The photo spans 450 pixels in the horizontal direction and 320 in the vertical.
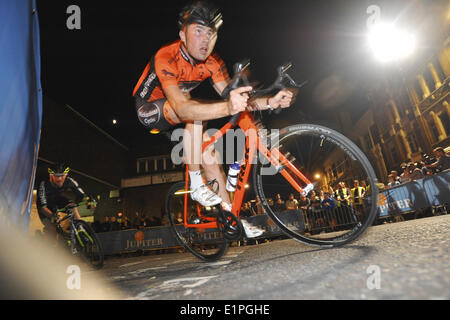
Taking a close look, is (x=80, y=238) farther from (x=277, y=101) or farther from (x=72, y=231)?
(x=277, y=101)

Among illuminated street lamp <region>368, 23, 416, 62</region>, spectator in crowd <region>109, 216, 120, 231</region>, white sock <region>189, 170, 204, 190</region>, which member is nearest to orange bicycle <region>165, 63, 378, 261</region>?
white sock <region>189, 170, 204, 190</region>

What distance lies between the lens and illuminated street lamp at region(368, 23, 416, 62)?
13822 mm

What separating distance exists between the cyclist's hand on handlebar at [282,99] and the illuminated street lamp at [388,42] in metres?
14.1

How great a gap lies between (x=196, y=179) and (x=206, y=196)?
0.25 metres

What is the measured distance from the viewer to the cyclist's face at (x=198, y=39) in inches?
101

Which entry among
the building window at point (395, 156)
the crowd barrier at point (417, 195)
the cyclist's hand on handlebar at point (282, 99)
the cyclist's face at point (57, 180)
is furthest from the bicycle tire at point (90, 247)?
the building window at point (395, 156)

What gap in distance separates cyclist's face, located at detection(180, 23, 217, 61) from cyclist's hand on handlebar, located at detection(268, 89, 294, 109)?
0.91 m

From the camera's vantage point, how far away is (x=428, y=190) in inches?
287

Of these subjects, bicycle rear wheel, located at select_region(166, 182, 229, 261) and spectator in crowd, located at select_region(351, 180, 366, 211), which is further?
bicycle rear wheel, located at select_region(166, 182, 229, 261)

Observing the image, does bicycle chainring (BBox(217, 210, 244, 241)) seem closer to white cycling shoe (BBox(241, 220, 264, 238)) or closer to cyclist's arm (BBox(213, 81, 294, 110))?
white cycling shoe (BBox(241, 220, 264, 238))

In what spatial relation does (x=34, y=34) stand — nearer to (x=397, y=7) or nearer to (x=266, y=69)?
(x=266, y=69)

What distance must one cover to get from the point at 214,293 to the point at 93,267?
13.3 feet

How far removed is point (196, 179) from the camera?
8.91 feet

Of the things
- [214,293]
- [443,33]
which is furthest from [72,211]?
[443,33]
